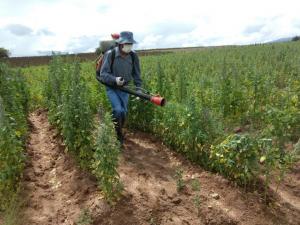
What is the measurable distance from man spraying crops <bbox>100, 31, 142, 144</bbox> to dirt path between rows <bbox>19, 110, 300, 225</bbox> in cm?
73

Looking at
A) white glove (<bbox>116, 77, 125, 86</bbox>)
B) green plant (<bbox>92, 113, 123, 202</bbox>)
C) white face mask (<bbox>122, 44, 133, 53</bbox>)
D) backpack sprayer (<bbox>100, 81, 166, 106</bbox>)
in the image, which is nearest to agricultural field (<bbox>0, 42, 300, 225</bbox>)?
green plant (<bbox>92, 113, 123, 202</bbox>)

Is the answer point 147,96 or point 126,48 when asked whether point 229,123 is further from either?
point 126,48

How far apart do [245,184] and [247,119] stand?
2694 mm

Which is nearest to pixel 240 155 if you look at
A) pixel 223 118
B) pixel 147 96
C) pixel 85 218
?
pixel 147 96

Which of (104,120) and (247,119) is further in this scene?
(247,119)

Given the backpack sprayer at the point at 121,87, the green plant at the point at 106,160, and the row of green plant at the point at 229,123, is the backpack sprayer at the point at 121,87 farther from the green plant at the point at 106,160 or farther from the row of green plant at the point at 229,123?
the green plant at the point at 106,160

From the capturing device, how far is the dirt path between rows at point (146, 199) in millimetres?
4688

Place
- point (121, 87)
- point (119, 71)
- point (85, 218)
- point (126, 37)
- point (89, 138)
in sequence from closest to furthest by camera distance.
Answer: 1. point (85, 218)
2. point (89, 138)
3. point (126, 37)
4. point (121, 87)
5. point (119, 71)

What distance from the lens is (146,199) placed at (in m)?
4.95

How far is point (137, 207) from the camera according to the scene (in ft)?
15.8

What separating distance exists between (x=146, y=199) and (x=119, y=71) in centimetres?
236

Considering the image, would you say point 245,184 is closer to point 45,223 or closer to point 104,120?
point 104,120

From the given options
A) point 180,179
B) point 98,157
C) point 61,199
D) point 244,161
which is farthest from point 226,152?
point 61,199

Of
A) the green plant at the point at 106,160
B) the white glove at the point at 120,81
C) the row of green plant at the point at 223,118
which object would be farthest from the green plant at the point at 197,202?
the white glove at the point at 120,81
